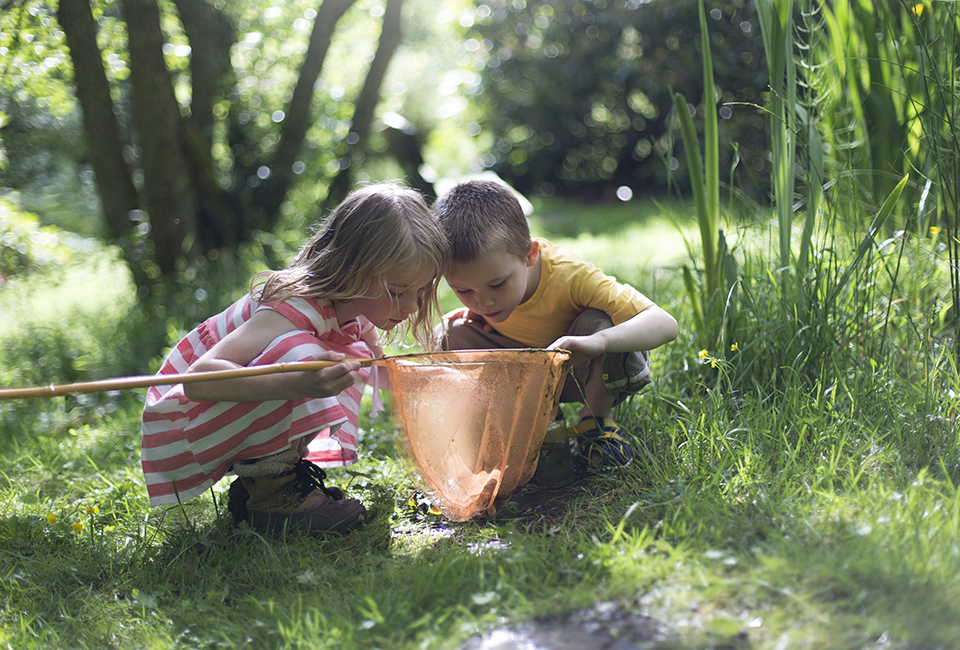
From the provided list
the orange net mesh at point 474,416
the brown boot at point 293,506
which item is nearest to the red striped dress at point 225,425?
the brown boot at point 293,506

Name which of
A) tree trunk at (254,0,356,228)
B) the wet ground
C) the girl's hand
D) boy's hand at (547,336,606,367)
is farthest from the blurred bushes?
the wet ground

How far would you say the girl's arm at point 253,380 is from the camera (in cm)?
183

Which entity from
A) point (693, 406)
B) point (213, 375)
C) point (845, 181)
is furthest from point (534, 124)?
point (213, 375)

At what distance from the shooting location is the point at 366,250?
2.00 m

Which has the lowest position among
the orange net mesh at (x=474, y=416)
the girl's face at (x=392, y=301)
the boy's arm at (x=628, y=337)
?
the orange net mesh at (x=474, y=416)

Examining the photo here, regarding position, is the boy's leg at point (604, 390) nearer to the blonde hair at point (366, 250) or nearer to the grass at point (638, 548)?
the grass at point (638, 548)

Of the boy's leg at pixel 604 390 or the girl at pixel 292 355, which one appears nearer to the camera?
the girl at pixel 292 355

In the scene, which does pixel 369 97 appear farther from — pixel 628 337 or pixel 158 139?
pixel 628 337

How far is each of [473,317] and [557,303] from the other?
399 mm

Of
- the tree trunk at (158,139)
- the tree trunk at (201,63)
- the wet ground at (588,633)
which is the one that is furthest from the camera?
the tree trunk at (201,63)

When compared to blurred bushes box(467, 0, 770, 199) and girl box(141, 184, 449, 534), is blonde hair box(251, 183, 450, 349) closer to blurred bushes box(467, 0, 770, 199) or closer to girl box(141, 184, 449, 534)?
girl box(141, 184, 449, 534)

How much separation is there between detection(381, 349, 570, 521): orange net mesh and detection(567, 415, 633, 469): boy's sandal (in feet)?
0.94

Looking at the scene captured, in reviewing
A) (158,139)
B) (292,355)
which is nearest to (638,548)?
(292,355)

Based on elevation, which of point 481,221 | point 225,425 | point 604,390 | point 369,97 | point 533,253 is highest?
point 369,97
